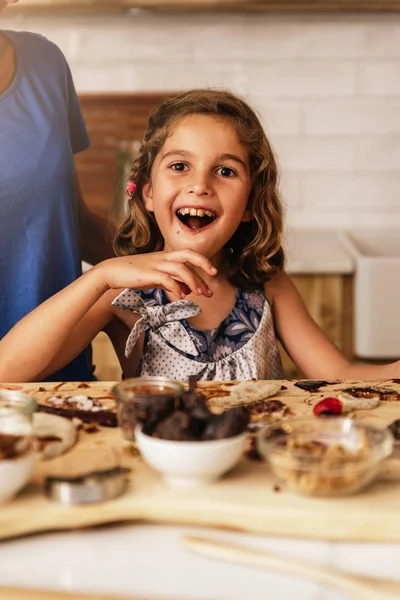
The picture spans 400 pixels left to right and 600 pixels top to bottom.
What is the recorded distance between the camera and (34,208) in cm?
178

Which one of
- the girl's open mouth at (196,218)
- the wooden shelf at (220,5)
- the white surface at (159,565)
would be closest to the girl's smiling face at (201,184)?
the girl's open mouth at (196,218)

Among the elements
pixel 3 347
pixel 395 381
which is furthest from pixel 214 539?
pixel 3 347

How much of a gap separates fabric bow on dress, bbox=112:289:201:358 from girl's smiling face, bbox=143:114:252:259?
13 centimetres

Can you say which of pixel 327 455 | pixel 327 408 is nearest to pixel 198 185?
pixel 327 408

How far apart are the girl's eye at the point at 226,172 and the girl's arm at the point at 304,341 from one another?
302 mm

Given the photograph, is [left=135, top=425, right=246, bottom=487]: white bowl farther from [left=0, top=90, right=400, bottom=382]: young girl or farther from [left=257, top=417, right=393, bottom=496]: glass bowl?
[left=0, top=90, right=400, bottom=382]: young girl

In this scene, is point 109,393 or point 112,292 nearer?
point 109,393

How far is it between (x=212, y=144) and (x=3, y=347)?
0.60 m

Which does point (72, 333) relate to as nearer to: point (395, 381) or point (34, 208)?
point (34, 208)

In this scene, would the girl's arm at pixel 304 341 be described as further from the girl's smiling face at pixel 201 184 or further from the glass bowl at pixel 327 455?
the glass bowl at pixel 327 455

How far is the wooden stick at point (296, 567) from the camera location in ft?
2.49

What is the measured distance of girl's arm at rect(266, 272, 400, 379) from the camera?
1.74 meters

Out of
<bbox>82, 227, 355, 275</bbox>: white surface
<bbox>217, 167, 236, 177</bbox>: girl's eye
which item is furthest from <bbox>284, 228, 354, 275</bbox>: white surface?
<bbox>217, 167, 236, 177</bbox>: girl's eye

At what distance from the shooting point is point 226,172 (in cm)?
172
